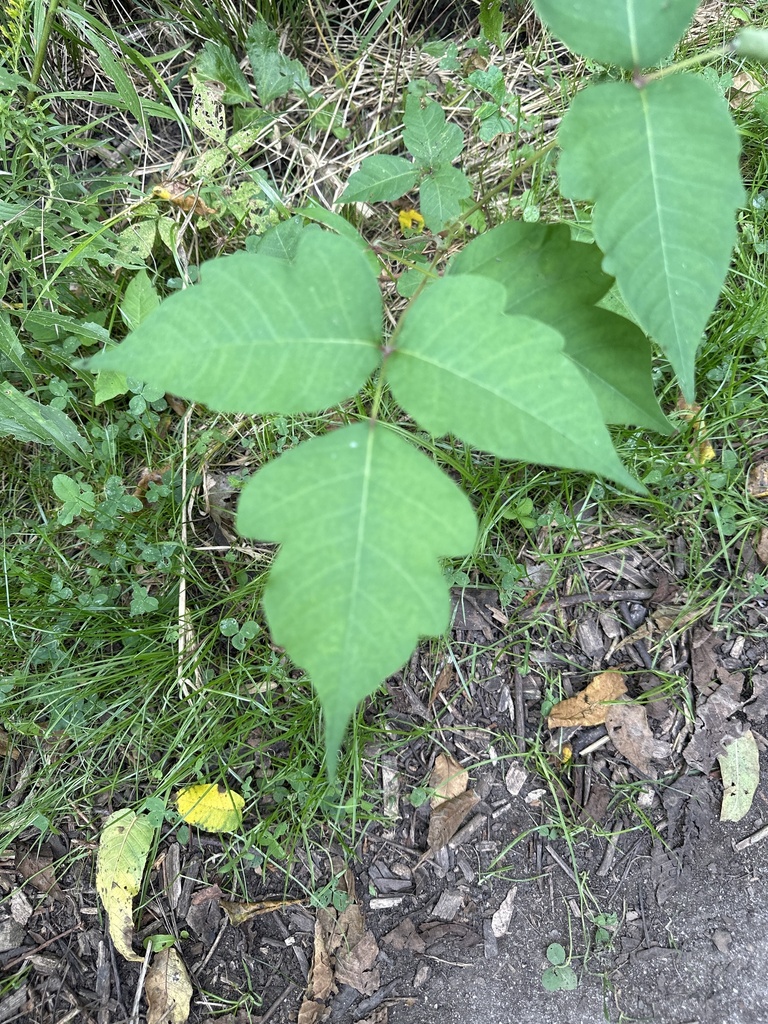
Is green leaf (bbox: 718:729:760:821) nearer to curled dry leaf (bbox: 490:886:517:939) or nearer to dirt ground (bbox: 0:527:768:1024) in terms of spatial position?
dirt ground (bbox: 0:527:768:1024)

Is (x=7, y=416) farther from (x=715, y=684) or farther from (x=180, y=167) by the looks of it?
(x=715, y=684)

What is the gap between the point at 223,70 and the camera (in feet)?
8.27

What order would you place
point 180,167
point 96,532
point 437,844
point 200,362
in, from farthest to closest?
point 180,167 < point 96,532 < point 437,844 < point 200,362

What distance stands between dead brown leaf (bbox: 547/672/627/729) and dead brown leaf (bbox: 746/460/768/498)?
0.70 meters

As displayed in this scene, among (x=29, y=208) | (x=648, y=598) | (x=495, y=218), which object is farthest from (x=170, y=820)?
(x=495, y=218)

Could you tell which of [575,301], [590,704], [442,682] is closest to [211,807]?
[442,682]

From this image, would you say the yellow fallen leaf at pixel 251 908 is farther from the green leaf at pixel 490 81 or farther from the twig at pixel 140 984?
the green leaf at pixel 490 81

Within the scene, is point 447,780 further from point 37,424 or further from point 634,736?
point 37,424

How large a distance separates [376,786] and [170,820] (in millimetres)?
642

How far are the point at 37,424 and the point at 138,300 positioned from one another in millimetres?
524

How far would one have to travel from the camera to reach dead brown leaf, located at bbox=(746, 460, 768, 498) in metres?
2.23

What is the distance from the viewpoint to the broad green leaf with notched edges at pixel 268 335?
1.11 metres

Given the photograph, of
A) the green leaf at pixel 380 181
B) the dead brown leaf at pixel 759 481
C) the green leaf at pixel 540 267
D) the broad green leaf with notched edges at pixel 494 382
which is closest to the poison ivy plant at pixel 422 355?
the broad green leaf with notched edges at pixel 494 382

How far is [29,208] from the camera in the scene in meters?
2.36
